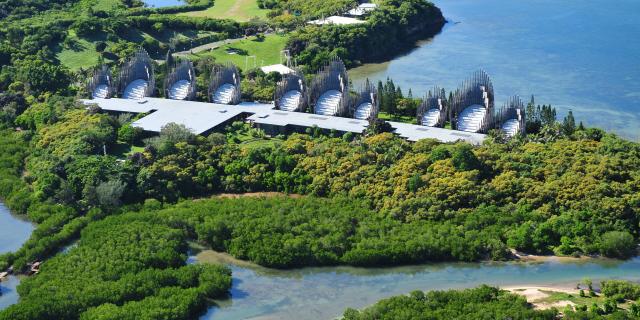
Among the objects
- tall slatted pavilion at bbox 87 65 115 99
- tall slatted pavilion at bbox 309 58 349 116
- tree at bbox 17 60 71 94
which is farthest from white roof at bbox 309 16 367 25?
tree at bbox 17 60 71 94

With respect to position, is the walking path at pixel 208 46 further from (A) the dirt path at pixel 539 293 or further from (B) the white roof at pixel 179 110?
(A) the dirt path at pixel 539 293

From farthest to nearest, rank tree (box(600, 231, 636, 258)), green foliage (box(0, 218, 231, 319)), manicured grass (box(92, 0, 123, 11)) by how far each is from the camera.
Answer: manicured grass (box(92, 0, 123, 11)), tree (box(600, 231, 636, 258)), green foliage (box(0, 218, 231, 319))

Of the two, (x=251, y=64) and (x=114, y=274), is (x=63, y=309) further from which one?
(x=251, y=64)

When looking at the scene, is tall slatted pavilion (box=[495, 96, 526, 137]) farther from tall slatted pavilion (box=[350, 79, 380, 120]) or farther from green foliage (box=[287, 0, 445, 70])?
green foliage (box=[287, 0, 445, 70])

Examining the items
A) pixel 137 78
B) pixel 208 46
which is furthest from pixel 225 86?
pixel 208 46

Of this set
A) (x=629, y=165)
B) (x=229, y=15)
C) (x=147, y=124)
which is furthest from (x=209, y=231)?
(x=229, y=15)
